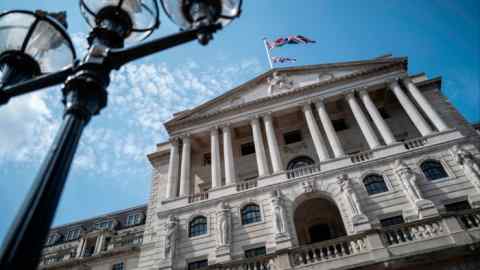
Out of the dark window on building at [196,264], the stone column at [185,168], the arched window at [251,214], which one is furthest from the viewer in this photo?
the stone column at [185,168]

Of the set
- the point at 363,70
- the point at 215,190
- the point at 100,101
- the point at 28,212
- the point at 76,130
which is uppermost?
the point at 363,70

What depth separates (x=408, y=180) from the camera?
1955 cm

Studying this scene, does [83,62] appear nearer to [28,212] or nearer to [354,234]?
[28,212]

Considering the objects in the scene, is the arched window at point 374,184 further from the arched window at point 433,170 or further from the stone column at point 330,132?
the stone column at point 330,132

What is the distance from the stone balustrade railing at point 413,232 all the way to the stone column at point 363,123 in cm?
806

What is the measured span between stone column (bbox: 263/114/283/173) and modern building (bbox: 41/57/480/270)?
0.33 ft

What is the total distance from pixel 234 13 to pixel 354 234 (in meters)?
14.4

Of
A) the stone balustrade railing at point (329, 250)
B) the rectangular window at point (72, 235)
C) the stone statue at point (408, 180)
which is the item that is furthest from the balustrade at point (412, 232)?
the rectangular window at point (72, 235)

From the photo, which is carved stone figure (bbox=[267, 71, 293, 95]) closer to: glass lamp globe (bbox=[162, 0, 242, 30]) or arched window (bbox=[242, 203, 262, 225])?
arched window (bbox=[242, 203, 262, 225])

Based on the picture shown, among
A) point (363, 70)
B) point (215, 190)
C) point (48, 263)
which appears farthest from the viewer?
point (48, 263)

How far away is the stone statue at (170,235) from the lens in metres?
20.2

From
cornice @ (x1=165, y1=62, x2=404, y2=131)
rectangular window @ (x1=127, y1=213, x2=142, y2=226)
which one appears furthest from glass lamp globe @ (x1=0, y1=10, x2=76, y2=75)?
rectangular window @ (x1=127, y1=213, x2=142, y2=226)

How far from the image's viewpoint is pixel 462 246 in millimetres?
14164

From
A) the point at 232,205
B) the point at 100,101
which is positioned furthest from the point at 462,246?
the point at 100,101
